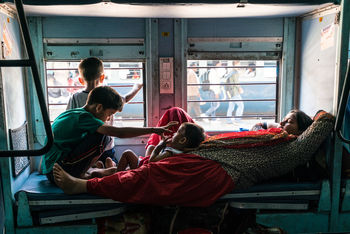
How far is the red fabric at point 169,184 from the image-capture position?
9.10ft

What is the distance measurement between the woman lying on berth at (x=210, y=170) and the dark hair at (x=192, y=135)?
0.31ft

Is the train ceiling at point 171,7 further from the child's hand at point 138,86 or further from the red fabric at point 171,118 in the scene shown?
the red fabric at point 171,118

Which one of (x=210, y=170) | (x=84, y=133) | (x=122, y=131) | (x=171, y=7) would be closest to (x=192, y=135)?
(x=210, y=170)

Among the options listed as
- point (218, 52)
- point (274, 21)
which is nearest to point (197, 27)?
point (218, 52)

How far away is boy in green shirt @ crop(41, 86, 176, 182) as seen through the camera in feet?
9.52

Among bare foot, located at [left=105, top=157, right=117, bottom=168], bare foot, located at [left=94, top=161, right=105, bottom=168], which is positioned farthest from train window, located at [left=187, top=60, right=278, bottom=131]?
bare foot, located at [left=94, top=161, right=105, bottom=168]

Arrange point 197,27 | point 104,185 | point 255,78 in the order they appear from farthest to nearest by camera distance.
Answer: point 255,78 → point 197,27 → point 104,185

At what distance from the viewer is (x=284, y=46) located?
13.6ft

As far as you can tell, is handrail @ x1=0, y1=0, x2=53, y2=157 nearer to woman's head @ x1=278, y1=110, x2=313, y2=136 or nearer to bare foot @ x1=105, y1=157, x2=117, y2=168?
bare foot @ x1=105, y1=157, x2=117, y2=168

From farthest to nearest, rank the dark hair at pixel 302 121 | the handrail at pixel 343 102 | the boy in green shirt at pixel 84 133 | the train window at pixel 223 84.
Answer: the train window at pixel 223 84, the dark hair at pixel 302 121, the boy in green shirt at pixel 84 133, the handrail at pixel 343 102

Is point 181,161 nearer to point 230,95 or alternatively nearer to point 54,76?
point 230,95

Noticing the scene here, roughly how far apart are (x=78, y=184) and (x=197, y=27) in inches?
93.8

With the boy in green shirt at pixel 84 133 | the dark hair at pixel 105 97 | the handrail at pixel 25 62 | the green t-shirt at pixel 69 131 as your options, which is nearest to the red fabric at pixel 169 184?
the boy in green shirt at pixel 84 133

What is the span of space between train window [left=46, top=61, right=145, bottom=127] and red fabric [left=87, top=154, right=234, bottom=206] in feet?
4.78
